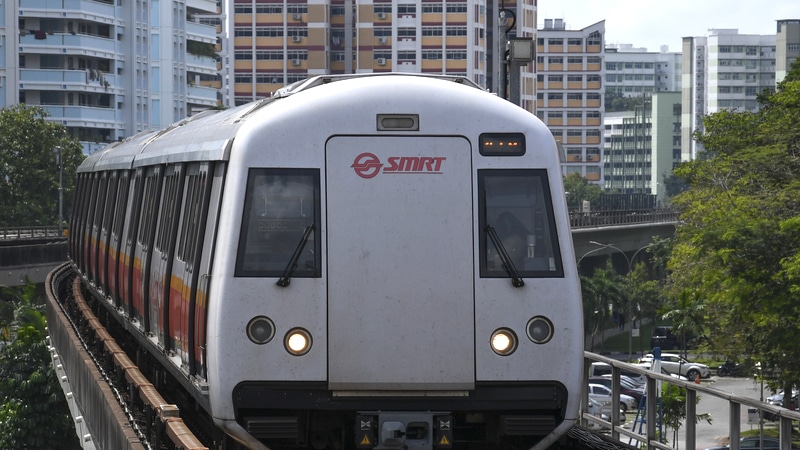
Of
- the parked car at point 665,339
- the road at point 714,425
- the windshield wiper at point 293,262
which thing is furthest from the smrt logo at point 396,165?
the parked car at point 665,339

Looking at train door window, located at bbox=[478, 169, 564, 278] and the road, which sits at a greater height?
train door window, located at bbox=[478, 169, 564, 278]

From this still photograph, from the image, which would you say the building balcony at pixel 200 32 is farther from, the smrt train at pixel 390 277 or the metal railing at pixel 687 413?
the smrt train at pixel 390 277

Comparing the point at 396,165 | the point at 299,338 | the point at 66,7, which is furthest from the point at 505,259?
the point at 66,7

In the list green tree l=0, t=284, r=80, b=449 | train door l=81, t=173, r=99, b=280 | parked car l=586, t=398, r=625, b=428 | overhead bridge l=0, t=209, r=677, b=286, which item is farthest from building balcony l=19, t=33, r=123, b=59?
parked car l=586, t=398, r=625, b=428

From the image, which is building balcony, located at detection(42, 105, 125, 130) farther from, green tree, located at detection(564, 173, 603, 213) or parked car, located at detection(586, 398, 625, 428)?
parked car, located at detection(586, 398, 625, 428)

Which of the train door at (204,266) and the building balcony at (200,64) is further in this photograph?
the building balcony at (200,64)

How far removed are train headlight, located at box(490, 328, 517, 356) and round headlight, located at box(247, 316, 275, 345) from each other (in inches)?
56.6

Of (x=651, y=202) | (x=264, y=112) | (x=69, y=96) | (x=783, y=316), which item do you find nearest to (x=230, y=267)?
(x=264, y=112)

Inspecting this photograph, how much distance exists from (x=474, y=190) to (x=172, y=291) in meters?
3.08

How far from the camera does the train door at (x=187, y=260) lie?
35.1 feet

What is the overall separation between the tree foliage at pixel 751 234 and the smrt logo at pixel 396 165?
28.8 metres

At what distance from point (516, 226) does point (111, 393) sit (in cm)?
649

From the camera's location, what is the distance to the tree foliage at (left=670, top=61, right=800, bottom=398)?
130ft

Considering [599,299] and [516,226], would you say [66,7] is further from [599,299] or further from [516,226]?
[516,226]
